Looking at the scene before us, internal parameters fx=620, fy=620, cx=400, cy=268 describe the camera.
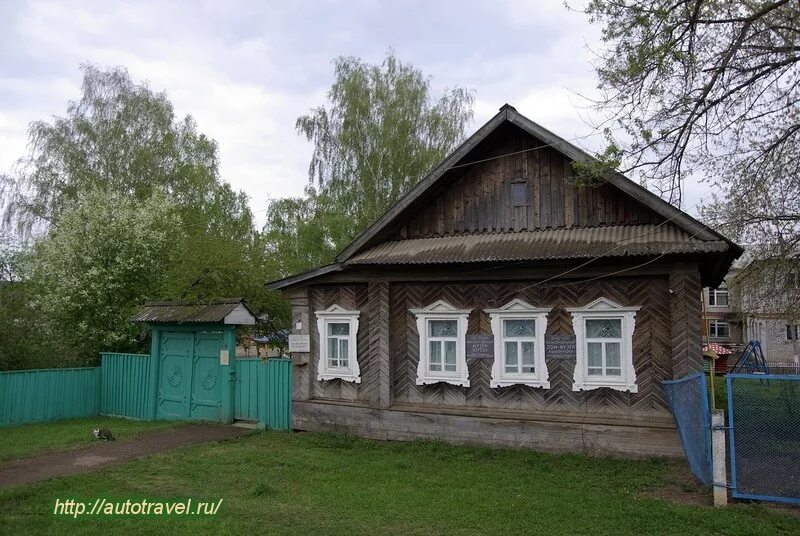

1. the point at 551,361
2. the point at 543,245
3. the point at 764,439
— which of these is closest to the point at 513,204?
the point at 543,245

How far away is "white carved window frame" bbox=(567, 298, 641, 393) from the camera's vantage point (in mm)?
10805

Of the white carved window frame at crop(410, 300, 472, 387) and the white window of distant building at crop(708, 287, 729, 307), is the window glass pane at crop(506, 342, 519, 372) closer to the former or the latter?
the white carved window frame at crop(410, 300, 472, 387)

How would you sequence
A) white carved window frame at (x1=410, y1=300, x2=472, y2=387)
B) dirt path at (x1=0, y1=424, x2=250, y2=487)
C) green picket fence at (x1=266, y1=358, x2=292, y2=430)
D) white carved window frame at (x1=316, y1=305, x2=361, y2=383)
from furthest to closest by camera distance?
1. green picket fence at (x1=266, y1=358, x2=292, y2=430)
2. white carved window frame at (x1=316, y1=305, x2=361, y2=383)
3. white carved window frame at (x1=410, y1=300, x2=472, y2=387)
4. dirt path at (x1=0, y1=424, x2=250, y2=487)

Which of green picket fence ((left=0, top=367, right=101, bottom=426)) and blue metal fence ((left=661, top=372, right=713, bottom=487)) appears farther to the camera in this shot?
green picket fence ((left=0, top=367, right=101, bottom=426))

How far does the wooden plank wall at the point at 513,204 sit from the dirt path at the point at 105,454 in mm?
6047

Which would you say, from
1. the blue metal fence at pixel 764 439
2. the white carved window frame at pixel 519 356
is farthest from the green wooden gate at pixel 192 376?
the blue metal fence at pixel 764 439

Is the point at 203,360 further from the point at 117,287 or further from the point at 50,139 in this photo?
the point at 50,139

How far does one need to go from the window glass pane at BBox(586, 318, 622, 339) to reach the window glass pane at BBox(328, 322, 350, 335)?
Result: 506 cm

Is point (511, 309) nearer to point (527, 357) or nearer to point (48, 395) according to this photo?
point (527, 357)

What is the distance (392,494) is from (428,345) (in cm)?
435

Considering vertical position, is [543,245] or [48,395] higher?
[543,245]

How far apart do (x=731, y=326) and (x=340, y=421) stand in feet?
147

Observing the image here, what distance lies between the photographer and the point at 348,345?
43.8ft

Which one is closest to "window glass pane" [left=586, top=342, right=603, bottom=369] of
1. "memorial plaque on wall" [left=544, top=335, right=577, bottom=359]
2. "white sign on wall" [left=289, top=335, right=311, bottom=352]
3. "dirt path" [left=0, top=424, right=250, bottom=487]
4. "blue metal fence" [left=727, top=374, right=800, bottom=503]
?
"memorial plaque on wall" [left=544, top=335, right=577, bottom=359]
